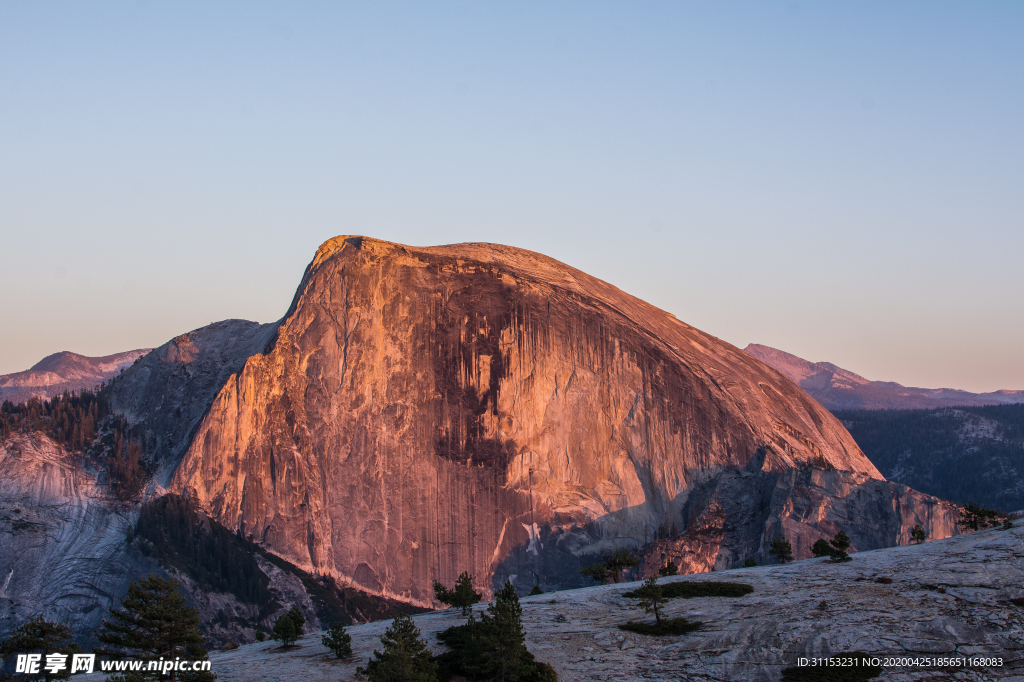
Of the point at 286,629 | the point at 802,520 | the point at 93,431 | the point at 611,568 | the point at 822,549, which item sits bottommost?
the point at 286,629

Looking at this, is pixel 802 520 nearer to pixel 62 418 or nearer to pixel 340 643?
pixel 340 643

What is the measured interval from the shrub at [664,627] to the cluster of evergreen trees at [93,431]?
10274 centimetres

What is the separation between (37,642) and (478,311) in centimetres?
10355

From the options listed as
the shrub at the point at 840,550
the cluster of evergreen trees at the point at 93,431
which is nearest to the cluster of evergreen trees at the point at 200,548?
the cluster of evergreen trees at the point at 93,431

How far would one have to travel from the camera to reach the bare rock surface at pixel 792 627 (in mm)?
63469

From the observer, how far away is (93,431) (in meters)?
160

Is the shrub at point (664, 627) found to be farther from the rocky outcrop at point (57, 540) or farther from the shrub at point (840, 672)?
the rocky outcrop at point (57, 540)

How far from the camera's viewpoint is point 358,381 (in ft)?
518

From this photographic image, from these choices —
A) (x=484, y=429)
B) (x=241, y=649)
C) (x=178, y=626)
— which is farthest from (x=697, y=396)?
(x=178, y=626)

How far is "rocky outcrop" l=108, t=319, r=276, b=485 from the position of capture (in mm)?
158625

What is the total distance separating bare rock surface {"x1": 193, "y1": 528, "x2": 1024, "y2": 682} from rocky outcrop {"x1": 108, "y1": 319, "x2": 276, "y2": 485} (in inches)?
3131

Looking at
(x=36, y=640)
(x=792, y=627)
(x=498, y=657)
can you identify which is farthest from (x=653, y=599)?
(x=36, y=640)

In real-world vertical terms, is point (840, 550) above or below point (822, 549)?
above

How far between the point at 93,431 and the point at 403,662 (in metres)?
122
